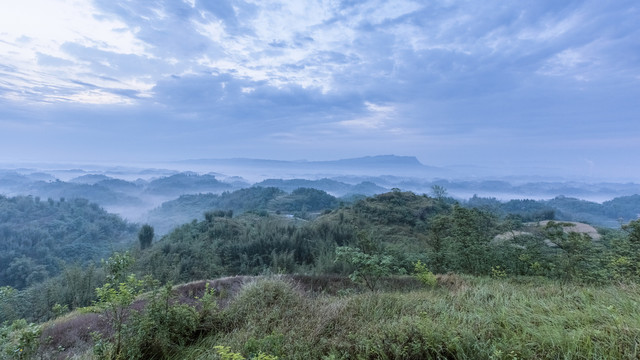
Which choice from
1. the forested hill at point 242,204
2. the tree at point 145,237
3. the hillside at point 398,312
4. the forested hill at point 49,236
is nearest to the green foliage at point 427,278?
the hillside at point 398,312

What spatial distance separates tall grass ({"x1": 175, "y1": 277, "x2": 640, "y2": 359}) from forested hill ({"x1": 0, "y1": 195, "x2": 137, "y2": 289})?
23823 millimetres

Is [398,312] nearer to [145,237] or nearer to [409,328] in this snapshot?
[409,328]

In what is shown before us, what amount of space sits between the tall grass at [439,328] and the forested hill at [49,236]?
23.8 meters

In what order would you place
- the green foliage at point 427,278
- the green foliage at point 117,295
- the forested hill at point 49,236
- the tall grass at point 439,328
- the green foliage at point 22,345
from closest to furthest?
the tall grass at point 439,328 → the green foliage at point 22,345 → the green foliage at point 117,295 → the green foliage at point 427,278 → the forested hill at point 49,236

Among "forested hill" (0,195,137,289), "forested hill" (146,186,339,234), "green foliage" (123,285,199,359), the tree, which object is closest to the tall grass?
"green foliage" (123,285,199,359)

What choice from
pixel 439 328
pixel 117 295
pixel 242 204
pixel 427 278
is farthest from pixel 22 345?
pixel 242 204

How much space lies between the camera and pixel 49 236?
3766cm

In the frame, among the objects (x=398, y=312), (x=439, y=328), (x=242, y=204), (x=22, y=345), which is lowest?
(x=242, y=204)

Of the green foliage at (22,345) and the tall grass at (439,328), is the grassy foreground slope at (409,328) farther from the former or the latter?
the green foliage at (22,345)

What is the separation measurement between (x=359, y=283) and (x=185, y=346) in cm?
530

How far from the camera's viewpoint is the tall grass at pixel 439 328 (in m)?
2.73

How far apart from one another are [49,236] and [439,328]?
52.6 m

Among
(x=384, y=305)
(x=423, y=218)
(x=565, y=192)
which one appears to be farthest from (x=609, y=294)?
(x=565, y=192)

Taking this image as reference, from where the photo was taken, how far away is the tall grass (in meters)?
2.73
